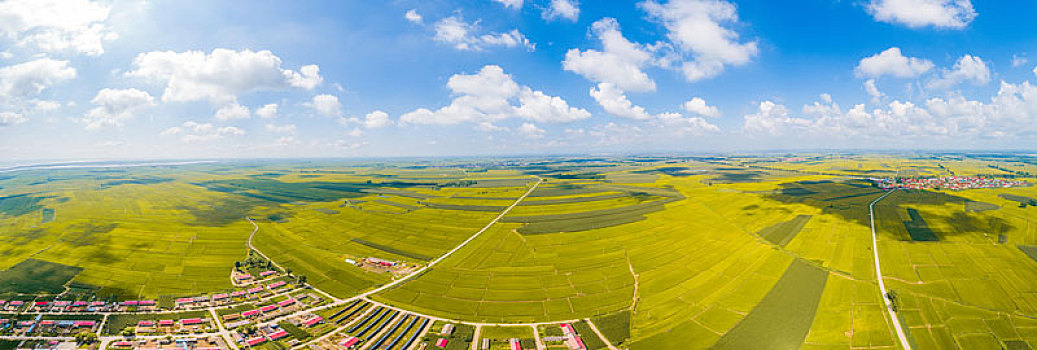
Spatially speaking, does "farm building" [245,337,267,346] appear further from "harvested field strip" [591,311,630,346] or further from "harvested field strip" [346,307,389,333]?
"harvested field strip" [591,311,630,346]

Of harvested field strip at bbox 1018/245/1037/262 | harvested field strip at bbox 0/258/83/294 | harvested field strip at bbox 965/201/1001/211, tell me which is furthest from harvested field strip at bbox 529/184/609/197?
harvested field strip at bbox 0/258/83/294

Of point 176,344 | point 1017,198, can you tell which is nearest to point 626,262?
point 176,344

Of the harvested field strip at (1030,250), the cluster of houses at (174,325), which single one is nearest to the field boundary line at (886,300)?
the harvested field strip at (1030,250)

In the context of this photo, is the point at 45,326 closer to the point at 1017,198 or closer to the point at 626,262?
the point at 626,262

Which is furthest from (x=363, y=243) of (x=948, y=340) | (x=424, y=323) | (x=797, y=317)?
(x=948, y=340)

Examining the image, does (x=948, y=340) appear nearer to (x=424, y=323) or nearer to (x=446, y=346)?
(x=446, y=346)
